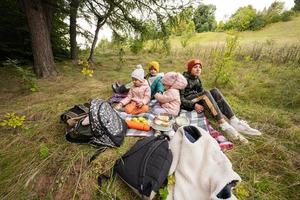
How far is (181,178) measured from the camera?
6.05 ft

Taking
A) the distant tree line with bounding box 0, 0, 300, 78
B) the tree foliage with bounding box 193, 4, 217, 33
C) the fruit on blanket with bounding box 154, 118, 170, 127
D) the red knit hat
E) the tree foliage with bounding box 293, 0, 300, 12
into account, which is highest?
the tree foliage with bounding box 293, 0, 300, 12

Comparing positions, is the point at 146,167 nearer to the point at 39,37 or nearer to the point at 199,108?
the point at 199,108

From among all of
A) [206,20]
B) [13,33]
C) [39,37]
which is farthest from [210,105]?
[206,20]

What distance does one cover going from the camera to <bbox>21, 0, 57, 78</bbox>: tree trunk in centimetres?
418

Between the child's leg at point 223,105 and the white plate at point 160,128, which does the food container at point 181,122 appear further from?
the child's leg at point 223,105

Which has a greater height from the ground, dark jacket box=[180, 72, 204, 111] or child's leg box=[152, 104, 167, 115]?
dark jacket box=[180, 72, 204, 111]

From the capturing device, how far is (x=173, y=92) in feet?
10.6

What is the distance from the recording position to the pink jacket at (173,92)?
3.20 meters

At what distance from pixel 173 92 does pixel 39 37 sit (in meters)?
3.29

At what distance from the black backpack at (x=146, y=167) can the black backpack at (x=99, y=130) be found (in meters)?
0.42

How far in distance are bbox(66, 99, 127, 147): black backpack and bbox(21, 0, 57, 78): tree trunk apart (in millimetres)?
2811

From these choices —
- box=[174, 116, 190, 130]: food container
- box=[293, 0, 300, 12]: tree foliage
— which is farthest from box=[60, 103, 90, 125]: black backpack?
box=[293, 0, 300, 12]: tree foliage

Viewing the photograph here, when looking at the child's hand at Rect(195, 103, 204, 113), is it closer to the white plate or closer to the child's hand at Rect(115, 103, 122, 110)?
the white plate

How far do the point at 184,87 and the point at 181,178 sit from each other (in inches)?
66.8
